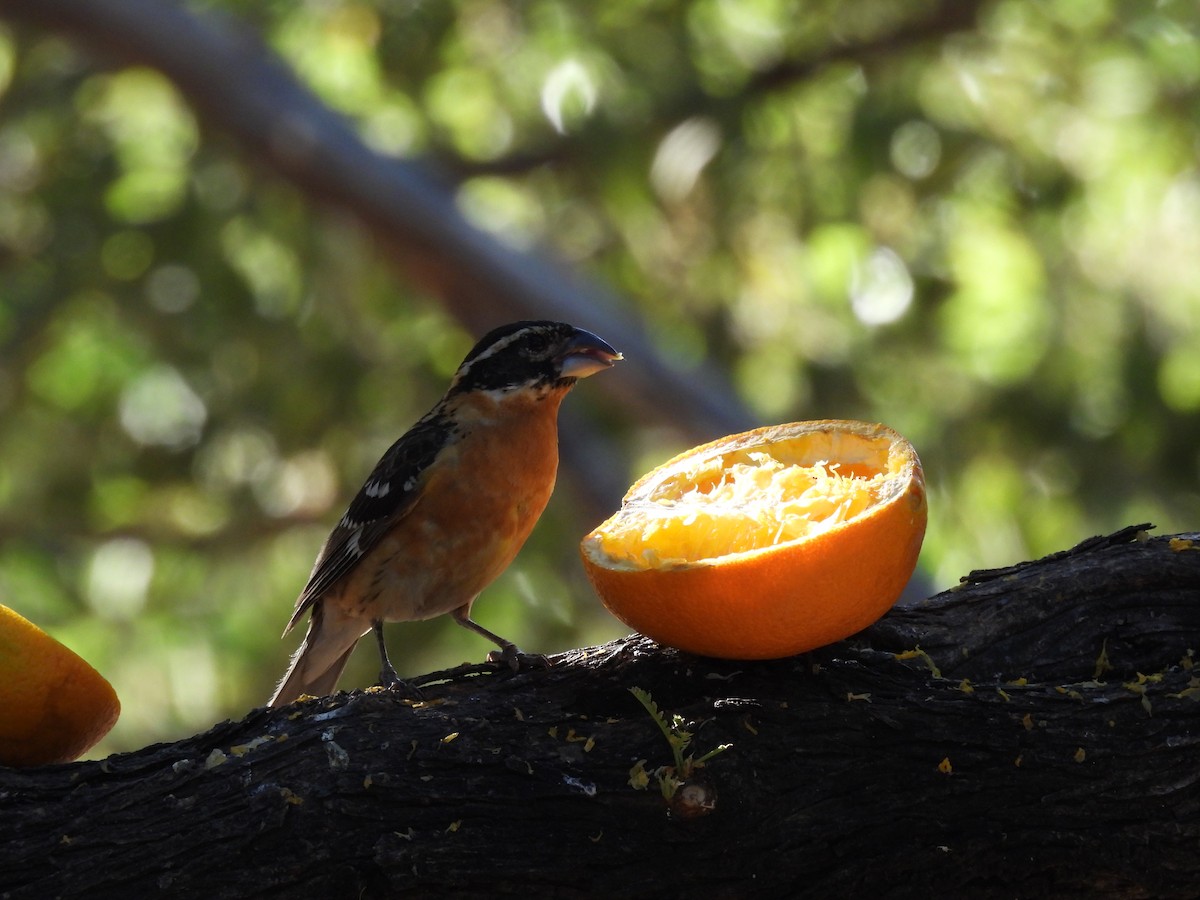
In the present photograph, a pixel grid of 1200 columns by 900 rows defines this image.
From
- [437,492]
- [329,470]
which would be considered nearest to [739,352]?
[329,470]

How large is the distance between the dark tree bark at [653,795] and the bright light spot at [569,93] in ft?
26.0

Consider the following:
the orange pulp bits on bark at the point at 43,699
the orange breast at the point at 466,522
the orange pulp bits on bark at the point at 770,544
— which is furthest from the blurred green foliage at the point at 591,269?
the orange pulp bits on bark at the point at 43,699

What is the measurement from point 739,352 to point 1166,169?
12.0 ft

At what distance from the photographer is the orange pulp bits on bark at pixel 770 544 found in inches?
112

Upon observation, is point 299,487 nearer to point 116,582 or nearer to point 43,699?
point 116,582

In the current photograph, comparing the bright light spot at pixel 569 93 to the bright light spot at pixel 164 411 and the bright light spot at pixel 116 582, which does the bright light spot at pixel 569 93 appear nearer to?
the bright light spot at pixel 164 411

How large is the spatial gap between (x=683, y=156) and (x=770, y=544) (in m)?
7.65

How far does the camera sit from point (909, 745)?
292 cm

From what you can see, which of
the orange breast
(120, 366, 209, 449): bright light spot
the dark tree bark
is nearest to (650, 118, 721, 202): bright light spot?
(120, 366, 209, 449): bright light spot

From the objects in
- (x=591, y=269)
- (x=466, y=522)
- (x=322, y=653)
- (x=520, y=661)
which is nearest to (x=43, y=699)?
(x=520, y=661)

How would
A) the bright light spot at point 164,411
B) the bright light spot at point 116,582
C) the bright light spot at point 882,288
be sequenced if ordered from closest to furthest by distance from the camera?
the bright light spot at point 882,288 < the bright light spot at point 164,411 < the bright light spot at point 116,582

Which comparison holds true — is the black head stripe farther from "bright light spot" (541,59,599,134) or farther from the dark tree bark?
"bright light spot" (541,59,599,134)

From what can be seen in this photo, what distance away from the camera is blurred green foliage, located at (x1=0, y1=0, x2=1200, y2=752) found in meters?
10.1

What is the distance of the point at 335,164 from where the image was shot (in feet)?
29.2
